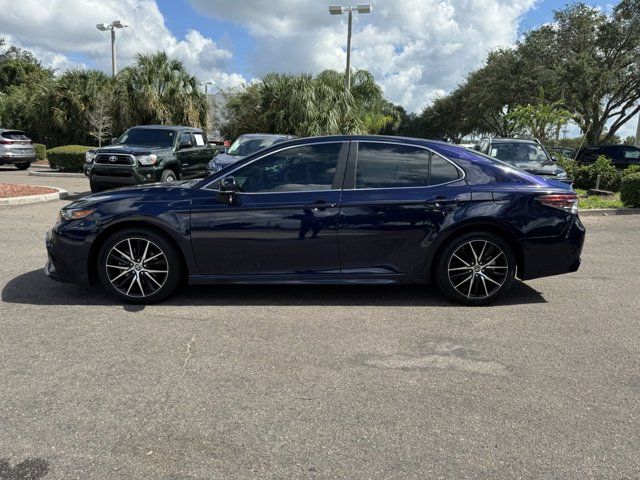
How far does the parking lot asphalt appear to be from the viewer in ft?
8.70

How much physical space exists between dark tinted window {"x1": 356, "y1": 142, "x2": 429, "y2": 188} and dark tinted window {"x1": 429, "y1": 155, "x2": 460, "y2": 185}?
6 centimetres

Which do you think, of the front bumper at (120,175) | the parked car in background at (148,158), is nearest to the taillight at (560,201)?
the parked car in background at (148,158)

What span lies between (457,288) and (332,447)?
262 centimetres

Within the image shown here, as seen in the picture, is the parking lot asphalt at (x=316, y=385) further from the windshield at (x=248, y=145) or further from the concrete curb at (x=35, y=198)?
the windshield at (x=248, y=145)

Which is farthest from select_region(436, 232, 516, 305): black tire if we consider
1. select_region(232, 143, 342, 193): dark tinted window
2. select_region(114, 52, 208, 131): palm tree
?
select_region(114, 52, 208, 131): palm tree

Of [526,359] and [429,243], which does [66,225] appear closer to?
[429,243]

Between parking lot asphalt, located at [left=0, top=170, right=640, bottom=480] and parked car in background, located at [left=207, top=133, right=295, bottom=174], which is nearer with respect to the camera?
parking lot asphalt, located at [left=0, top=170, right=640, bottom=480]

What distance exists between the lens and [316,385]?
3.39 m

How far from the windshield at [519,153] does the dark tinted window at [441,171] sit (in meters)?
8.32

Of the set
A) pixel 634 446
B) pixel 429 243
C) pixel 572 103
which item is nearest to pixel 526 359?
pixel 634 446

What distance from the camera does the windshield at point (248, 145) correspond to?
13086 millimetres

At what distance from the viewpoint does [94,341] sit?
402 cm

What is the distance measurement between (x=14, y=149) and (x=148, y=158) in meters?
11.5

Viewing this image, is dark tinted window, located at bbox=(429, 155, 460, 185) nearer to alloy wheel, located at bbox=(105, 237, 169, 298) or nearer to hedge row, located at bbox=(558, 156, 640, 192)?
alloy wheel, located at bbox=(105, 237, 169, 298)
